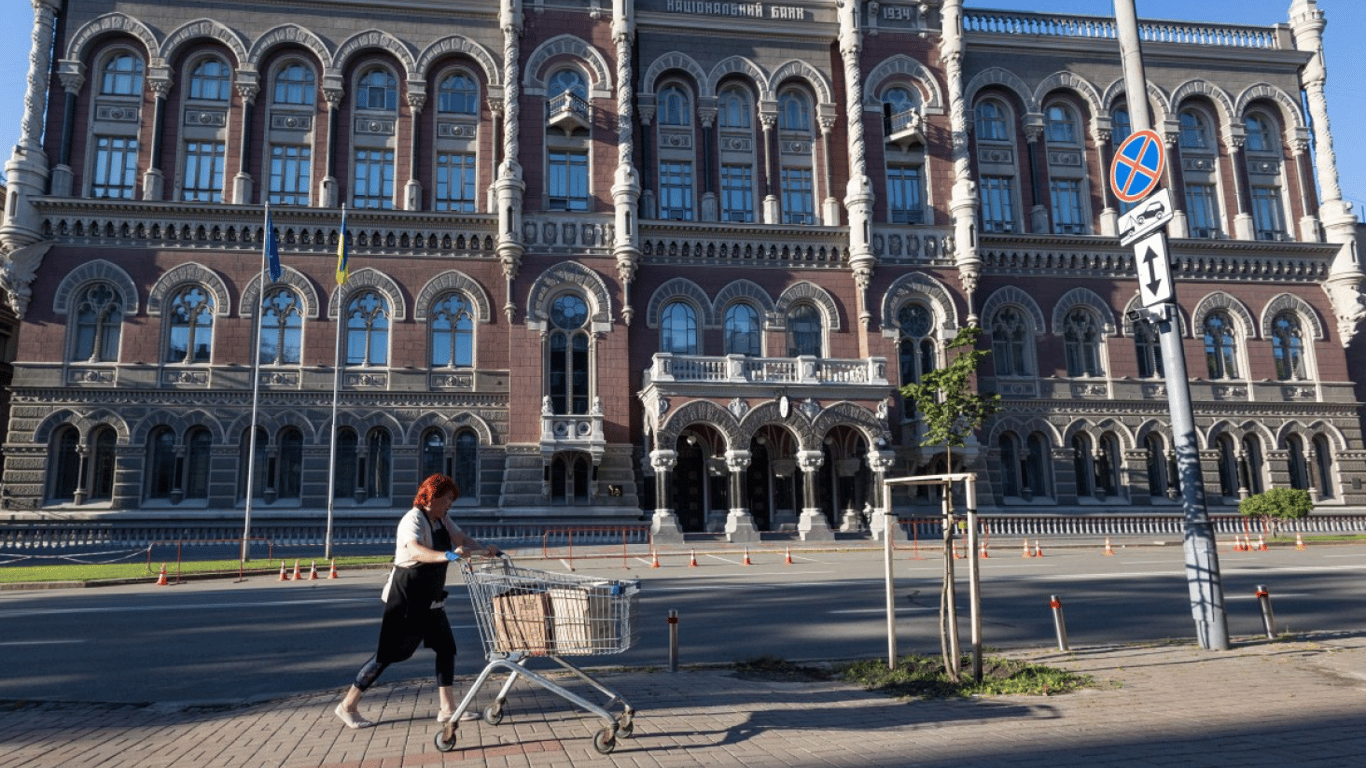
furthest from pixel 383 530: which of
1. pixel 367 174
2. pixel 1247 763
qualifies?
pixel 1247 763

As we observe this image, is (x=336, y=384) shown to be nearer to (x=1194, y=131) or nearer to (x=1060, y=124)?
(x=1060, y=124)

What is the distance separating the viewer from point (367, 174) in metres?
33.6

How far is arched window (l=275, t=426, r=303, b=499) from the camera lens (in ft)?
101

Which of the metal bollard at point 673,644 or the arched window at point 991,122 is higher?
the arched window at point 991,122

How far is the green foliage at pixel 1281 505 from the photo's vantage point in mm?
29547

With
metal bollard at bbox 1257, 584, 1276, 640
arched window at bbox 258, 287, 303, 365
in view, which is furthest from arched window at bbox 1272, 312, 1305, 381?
arched window at bbox 258, 287, 303, 365

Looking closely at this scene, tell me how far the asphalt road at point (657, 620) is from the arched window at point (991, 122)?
23.7m

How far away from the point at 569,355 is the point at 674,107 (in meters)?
12.2

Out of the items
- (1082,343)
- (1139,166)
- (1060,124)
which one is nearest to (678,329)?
(1082,343)

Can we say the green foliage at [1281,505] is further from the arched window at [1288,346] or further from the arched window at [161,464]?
the arched window at [161,464]

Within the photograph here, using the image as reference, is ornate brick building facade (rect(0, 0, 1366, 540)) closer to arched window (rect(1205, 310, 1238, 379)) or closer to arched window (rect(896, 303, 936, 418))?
arched window (rect(896, 303, 936, 418))

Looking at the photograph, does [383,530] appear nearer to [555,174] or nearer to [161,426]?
[161,426]

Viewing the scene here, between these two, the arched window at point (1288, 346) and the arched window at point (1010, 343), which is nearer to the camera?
the arched window at point (1010, 343)

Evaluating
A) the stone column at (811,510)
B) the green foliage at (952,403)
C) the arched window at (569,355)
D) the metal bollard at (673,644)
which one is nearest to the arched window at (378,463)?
the arched window at (569,355)
